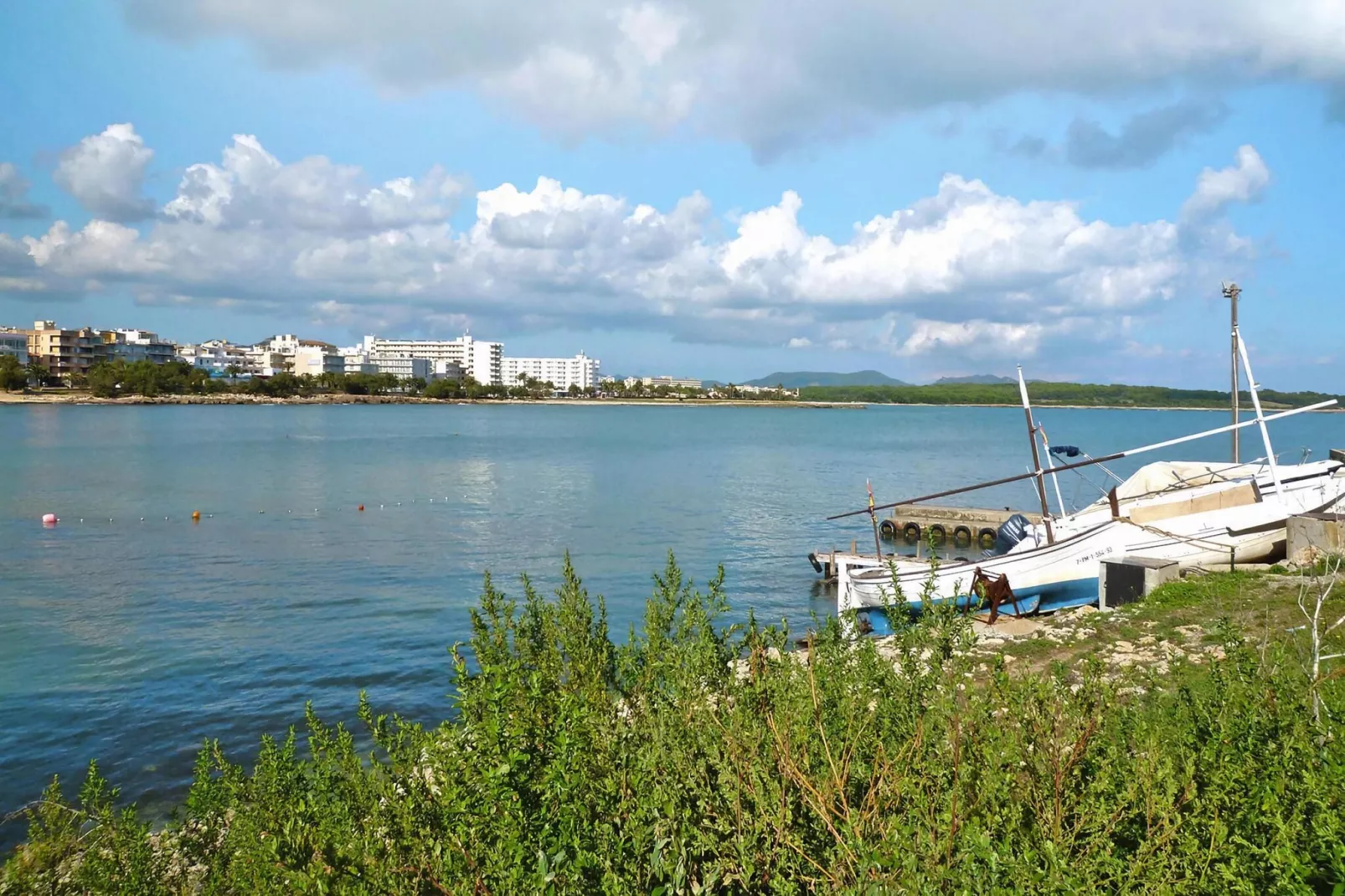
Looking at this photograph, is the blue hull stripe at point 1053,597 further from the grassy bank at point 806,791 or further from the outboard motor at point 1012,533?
the grassy bank at point 806,791

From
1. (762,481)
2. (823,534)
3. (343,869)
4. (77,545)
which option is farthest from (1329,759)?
(762,481)

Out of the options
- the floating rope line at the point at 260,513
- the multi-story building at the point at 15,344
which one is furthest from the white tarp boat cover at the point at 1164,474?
the multi-story building at the point at 15,344

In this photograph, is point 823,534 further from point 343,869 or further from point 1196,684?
point 343,869

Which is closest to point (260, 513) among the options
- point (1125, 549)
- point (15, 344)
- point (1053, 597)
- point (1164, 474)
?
point (1053, 597)

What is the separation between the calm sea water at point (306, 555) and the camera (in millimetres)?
18703

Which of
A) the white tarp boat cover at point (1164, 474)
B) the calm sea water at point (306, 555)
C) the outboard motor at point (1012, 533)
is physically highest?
the white tarp boat cover at point (1164, 474)

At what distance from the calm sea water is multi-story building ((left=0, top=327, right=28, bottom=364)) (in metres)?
115

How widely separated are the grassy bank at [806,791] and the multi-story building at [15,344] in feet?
725

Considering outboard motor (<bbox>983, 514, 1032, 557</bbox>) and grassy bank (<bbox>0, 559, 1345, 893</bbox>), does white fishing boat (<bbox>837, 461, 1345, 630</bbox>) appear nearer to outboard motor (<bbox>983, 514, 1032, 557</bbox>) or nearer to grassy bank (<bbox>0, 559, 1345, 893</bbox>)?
outboard motor (<bbox>983, 514, 1032, 557</bbox>)

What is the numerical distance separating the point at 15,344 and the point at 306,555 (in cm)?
20185

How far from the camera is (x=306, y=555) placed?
117 feet

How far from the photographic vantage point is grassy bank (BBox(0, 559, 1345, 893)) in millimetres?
4270

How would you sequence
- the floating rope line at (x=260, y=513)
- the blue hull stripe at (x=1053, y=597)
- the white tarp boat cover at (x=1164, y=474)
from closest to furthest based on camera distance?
the blue hull stripe at (x=1053, y=597), the white tarp boat cover at (x=1164, y=474), the floating rope line at (x=260, y=513)

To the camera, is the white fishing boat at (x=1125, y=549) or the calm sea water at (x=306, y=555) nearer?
the calm sea water at (x=306, y=555)
